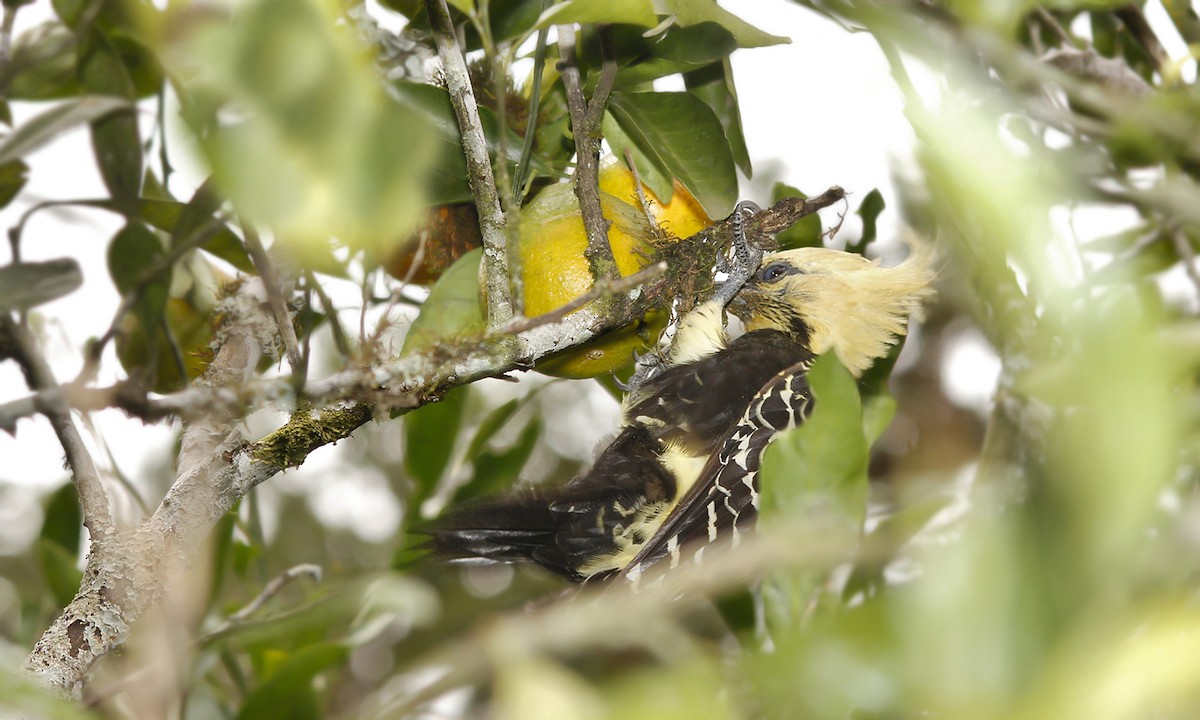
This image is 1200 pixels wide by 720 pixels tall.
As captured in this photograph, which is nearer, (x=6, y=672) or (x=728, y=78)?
(x=6, y=672)

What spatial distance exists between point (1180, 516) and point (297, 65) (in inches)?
20.6

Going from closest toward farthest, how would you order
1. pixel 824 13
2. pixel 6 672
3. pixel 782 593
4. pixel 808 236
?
1. pixel 6 672
2. pixel 782 593
3. pixel 824 13
4. pixel 808 236

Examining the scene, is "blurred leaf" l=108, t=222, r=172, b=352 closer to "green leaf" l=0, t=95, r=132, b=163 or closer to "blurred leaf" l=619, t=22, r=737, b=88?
"green leaf" l=0, t=95, r=132, b=163

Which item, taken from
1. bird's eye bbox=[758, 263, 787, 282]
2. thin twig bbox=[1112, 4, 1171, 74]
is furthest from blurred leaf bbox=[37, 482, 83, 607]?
thin twig bbox=[1112, 4, 1171, 74]

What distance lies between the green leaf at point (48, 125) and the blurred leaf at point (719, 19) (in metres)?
0.67

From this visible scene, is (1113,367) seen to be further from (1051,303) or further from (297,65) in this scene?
(297,65)

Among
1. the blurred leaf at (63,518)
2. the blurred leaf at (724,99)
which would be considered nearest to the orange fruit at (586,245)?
the blurred leaf at (724,99)

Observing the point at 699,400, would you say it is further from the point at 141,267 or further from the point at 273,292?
the point at 273,292

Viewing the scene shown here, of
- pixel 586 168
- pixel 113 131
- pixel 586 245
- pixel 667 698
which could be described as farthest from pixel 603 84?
pixel 667 698

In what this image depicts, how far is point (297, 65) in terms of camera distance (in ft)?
1.38

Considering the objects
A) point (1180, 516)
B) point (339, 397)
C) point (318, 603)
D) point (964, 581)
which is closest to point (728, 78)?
point (339, 397)

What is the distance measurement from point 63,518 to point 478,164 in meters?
1.26

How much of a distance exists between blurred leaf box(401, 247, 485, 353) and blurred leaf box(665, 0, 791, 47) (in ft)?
1.42

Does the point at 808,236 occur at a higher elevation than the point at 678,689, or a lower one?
lower
